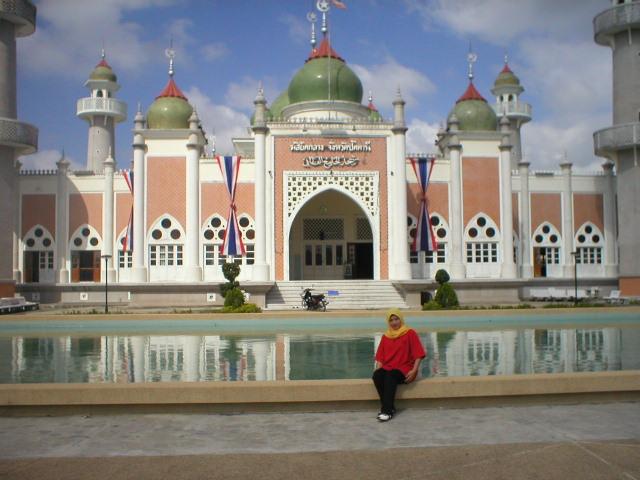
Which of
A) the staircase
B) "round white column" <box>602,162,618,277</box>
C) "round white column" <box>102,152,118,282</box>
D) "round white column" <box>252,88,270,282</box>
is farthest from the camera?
"round white column" <box>602,162,618,277</box>

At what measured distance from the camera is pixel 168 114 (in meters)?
23.5

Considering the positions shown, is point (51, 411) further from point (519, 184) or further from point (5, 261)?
point (519, 184)

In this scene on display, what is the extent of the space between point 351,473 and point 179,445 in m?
1.26

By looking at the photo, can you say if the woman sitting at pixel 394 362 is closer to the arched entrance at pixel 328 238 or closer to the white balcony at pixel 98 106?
the arched entrance at pixel 328 238

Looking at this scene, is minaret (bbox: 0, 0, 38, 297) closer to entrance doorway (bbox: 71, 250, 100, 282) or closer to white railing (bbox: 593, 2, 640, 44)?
entrance doorway (bbox: 71, 250, 100, 282)

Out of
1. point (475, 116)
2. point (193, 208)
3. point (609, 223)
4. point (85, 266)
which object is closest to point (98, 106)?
point (85, 266)

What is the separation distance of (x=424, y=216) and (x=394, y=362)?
17.7 metres

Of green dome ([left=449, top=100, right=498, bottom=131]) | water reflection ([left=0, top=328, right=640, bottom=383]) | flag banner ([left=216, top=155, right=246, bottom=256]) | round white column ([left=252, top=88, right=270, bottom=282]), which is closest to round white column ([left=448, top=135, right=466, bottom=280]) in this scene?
green dome ([left=449, top=100, right=498, bottom=131])

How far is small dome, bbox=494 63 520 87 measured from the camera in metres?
34.1

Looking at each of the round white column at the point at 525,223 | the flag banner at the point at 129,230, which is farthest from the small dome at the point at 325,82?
the round white column at the point at 525,223

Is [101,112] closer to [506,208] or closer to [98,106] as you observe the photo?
[98,106]

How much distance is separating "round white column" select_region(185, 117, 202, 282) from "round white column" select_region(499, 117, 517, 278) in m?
10.9

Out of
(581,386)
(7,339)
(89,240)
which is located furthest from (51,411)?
(89,240)

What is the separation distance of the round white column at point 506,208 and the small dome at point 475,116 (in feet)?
3.88
